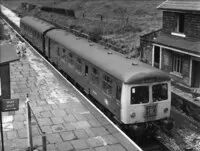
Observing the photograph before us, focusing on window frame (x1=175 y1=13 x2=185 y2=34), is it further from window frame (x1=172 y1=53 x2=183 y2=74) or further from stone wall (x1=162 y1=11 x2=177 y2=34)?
window frame (x1=172 y1=53 x2=183 y2=74)

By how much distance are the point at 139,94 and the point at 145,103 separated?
15.0 inches

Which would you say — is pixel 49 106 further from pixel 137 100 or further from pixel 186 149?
pixel 186 149

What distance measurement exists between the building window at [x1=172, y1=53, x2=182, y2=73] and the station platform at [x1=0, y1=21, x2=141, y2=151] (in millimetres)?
6584

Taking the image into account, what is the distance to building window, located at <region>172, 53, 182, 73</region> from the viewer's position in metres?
18.2

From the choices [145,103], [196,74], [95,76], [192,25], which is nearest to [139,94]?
[145,103]

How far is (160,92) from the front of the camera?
11.2m

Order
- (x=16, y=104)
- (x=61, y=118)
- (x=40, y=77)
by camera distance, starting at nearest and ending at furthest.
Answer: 1. (x=16, y=104)
2. (x=61, y=118)
3. (x=40, y=77)

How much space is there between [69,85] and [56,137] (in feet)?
20.3

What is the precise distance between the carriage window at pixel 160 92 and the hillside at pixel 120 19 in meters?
12.4

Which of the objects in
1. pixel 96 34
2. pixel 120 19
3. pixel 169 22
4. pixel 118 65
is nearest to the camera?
pixel 118 65

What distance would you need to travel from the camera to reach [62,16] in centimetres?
4766

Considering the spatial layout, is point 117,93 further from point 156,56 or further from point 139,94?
point 156,56

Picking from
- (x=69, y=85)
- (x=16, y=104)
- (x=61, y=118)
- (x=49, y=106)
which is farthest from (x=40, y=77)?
(x=16, y=104)

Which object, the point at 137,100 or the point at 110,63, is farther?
the point at 110,63
